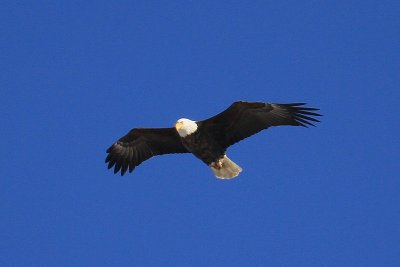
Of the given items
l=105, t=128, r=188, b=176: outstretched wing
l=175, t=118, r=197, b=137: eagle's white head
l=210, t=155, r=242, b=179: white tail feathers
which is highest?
l=105, t=128, r=188, b=176: outstretched wing

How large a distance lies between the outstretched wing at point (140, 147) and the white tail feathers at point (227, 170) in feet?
2.31

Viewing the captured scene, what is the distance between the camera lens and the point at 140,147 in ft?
56.8

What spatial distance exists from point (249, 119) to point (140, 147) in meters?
2.22

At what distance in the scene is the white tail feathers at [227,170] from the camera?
1677 cm

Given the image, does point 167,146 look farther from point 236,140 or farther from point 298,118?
point 298,118

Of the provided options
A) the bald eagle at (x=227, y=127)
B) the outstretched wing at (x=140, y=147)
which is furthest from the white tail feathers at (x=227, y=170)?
the outstretched wing at (x=140, y=147)

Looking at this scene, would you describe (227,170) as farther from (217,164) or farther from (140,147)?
(140,147)

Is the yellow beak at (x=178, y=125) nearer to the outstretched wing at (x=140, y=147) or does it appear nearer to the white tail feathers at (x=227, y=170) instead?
the outstretched wing at (x=140, y=147)

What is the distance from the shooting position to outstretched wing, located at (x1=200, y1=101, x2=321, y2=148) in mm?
16141

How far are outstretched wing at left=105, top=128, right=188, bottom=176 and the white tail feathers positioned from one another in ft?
2.31

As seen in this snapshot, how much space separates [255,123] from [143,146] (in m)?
2.23

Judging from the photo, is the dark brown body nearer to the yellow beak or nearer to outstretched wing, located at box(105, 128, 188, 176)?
the yellow beak

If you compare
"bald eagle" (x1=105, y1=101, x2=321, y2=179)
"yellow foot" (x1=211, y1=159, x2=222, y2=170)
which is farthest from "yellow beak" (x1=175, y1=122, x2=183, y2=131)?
"yellow foot" (x1=211, y1=159, x2=222, y2=170)

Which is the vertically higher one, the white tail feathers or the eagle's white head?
the eagle's white head
